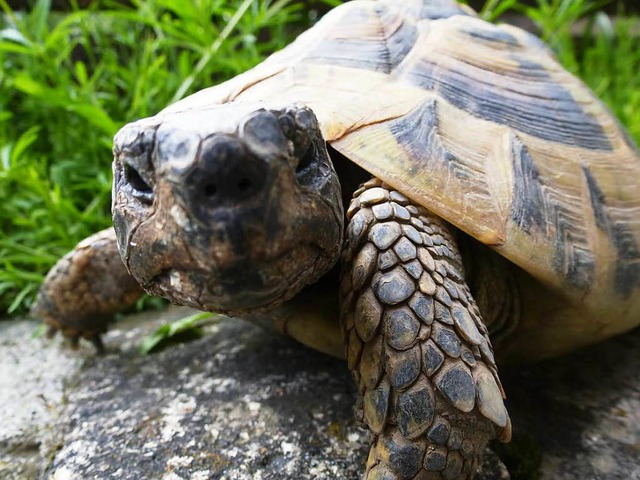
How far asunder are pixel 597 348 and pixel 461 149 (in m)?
1.06

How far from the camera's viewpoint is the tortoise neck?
4.93 feet

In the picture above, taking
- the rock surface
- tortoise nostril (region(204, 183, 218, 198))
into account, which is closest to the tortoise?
tortoise nostril (region(204, 183, 218, 198))

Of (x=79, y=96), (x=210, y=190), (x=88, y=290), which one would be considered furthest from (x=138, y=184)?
(x=79, y=96)

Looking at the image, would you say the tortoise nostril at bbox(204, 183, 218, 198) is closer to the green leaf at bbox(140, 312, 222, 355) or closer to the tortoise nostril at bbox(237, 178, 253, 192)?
the tortoise nostril at bbox(237, 178, 253, 192)

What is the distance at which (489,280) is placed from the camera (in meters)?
1.52

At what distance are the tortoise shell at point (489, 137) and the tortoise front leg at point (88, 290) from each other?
0.67m

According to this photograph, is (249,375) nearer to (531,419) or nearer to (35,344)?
(531,419)

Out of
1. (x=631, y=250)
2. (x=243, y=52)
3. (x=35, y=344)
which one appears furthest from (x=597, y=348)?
(x=243, y=52)

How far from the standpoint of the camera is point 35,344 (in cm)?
234

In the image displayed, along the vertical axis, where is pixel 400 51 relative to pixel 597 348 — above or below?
above

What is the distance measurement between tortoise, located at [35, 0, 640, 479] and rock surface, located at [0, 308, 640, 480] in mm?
181

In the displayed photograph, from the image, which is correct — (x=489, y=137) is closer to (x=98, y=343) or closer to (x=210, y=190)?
(x=210, y=190)

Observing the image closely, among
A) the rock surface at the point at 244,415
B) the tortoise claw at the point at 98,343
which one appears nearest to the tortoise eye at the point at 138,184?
the rock surface at the point at 244,415

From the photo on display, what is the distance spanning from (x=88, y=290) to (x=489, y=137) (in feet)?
4.84
